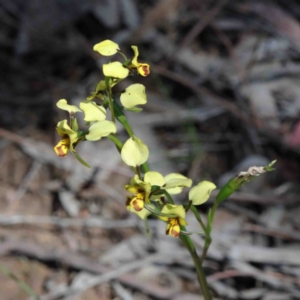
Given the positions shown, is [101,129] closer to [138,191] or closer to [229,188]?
[138,191]

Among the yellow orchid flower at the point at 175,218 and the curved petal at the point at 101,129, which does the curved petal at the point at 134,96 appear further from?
the yellow orchid flower at the point at 175,218

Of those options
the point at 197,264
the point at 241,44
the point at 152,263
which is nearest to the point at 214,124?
the point at 241,44

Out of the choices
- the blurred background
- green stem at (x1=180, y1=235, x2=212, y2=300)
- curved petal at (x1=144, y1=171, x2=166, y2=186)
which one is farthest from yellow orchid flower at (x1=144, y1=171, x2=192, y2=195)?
the blurred background

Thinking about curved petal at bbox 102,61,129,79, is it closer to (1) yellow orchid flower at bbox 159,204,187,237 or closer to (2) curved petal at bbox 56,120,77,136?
(2) curved petal at bbox 56,120,77,136

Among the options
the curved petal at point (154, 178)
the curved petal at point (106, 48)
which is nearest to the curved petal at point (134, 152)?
the curved petal at point (154, 178)

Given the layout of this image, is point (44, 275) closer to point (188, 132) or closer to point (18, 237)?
point (18, 237)

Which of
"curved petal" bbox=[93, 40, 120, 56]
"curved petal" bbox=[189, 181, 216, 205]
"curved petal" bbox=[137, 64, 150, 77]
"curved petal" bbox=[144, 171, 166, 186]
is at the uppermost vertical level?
"curved petal" bbox=[93, 40, 120, 56]
